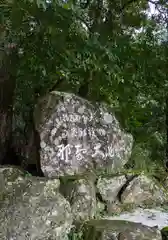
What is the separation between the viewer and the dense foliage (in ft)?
8.59

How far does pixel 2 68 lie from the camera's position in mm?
3607

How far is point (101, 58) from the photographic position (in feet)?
8.57

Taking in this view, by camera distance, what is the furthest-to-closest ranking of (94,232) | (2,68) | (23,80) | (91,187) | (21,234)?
(23,80), (2,68), (91,187), (94,232), (21,234)

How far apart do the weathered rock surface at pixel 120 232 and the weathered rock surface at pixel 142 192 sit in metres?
0.83

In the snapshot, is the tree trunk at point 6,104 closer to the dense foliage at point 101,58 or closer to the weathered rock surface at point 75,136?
the dense foliage at point 101,58

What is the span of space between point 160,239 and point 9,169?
5.45ft

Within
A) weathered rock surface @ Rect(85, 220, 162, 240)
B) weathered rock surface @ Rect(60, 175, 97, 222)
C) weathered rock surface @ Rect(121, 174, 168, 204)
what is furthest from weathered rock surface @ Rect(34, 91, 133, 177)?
weathered rock surface @ Rect(85, 220, 162, 240)

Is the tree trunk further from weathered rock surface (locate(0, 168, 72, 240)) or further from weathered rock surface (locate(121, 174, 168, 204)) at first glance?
weathered rock surface (locate(121, 174, 168, 204))

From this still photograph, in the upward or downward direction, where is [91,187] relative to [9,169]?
downward

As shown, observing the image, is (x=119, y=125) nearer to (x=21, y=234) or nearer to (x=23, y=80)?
(x=23, y=80)

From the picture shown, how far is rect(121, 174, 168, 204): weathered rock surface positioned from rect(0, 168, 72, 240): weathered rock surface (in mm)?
1097

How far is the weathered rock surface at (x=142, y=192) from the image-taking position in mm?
3771

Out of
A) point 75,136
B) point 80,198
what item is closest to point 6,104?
point 75,136

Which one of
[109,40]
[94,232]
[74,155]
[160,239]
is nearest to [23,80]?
[74,155]
